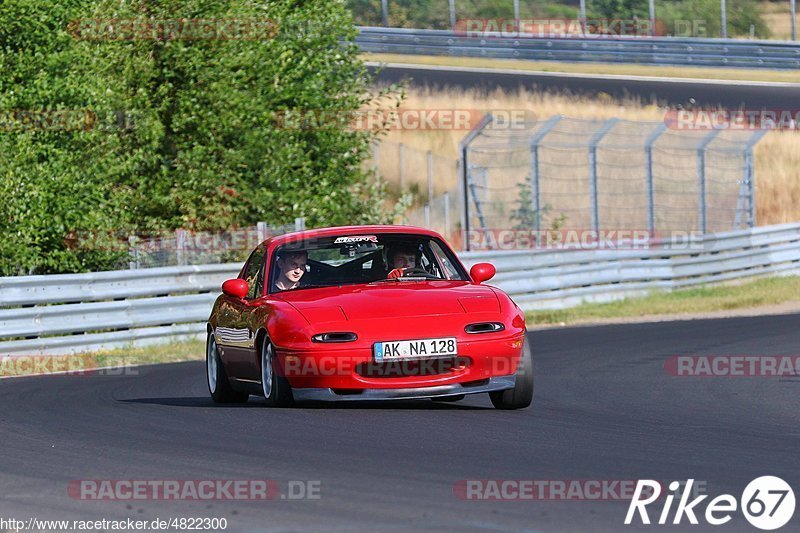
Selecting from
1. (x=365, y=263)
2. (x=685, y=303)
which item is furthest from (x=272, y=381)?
(x=685, y=303)

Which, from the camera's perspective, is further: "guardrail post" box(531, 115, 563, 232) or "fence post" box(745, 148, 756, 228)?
"fence post" box(745, 148, 756, 228)

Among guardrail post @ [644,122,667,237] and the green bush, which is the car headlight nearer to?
the green bush

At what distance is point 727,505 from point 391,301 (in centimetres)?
426

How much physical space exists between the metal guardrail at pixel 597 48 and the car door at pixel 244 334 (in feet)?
113

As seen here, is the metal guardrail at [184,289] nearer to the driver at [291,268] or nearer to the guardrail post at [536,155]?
the guardrail post at [536,155]

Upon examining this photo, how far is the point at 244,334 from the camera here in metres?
11.1

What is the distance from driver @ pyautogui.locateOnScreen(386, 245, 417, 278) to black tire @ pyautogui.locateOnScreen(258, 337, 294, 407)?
1.13 meters

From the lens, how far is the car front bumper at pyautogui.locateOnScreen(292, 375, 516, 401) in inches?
387

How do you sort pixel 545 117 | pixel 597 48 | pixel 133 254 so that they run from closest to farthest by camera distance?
pixel 133 254
pixel 545 117
pixel 597 48

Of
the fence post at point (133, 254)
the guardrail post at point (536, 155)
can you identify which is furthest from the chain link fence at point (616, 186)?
the fence post at point (133, 254)

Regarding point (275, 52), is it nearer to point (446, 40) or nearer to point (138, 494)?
point (138, 494)

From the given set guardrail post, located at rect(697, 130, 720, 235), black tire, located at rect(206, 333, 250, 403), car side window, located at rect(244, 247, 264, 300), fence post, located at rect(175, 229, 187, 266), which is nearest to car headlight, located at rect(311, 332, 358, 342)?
car side window, located at rect(244, 247, 264, 300)

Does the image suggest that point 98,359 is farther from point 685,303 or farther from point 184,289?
point 685,303

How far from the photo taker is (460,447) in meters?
8.22
